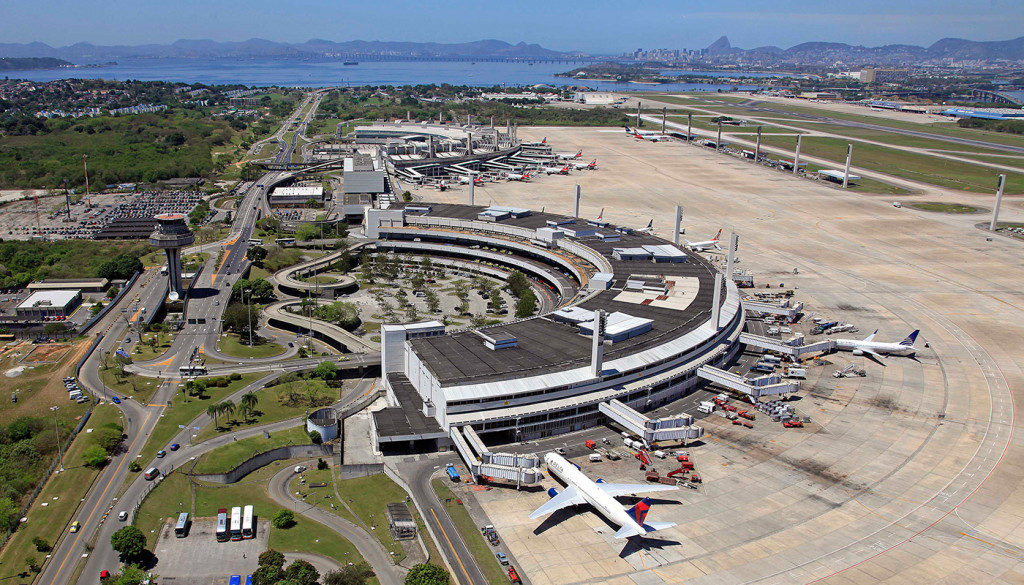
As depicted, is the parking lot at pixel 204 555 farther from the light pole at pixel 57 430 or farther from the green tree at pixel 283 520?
the light pole at pixel 57 430

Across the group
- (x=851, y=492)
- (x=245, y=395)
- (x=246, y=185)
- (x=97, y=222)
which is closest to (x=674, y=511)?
(x=851, y=492)

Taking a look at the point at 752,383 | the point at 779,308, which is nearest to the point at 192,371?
the point at 752,383

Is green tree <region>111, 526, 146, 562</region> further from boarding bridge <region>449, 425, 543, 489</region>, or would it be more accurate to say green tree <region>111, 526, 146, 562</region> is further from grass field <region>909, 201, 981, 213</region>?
grass field <region>909, 201, 981, 213</region>

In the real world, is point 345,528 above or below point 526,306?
below

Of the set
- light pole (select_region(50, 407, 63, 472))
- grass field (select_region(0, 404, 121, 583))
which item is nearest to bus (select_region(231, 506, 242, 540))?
grass field (select_region(0, 404, 121, 583))

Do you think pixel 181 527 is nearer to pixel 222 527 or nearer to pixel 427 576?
pixel 222 527

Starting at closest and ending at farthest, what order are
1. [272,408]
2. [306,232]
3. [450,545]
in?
[450,545] < [272,408] < [306,232]

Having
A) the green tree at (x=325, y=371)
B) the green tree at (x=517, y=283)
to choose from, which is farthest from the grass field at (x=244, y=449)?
the green tree at (x=517, y=283)

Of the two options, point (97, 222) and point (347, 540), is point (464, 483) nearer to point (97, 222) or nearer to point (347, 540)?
point (347, 540)
